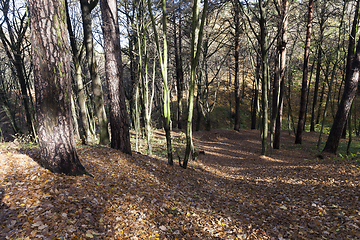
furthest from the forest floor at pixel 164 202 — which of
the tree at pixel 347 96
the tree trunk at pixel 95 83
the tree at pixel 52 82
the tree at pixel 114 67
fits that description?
the tree at pixel 347 96

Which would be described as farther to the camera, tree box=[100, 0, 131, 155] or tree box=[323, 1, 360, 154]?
tree box=[323, 1, 360, 154]

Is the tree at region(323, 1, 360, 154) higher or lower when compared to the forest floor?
higher

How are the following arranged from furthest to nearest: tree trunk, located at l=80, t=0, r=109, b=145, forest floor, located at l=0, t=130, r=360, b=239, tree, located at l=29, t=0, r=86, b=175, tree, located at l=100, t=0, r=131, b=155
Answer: tree trunk, located at l=80, t=0, r=109, b=145, tree, located at l=100, t=0, r=131, b=155, tree, located at l=29, t=0, r=86, b=175, forest floor, located at l=0, t=130, r=360, b=239

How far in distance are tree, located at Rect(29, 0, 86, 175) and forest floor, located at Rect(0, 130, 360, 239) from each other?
0.54 metres

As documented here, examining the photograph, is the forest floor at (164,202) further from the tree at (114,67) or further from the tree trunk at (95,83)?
the tree trunk at (95,83)

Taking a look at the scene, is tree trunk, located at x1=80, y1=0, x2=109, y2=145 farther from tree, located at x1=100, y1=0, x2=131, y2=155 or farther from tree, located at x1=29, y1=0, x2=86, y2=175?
tree, located at x1=29, y1=0, x2=86, y2=175

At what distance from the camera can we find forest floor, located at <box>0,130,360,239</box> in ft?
10.3

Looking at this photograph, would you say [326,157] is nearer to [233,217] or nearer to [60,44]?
[233,217]

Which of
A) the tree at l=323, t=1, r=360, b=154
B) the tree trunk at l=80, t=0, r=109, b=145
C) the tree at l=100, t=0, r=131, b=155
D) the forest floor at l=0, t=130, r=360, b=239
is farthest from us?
the tree at l=323, t=1, r=360, b=154

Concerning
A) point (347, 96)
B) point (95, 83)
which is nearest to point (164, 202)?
point (95, 83)

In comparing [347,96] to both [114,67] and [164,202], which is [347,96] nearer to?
[164,202]

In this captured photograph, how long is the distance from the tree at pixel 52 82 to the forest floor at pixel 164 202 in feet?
1.78

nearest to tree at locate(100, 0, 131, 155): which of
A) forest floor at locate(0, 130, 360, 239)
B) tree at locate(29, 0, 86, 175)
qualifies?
forest floor at locate(0, 130, 360, 239)

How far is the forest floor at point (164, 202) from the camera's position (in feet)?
10.3
